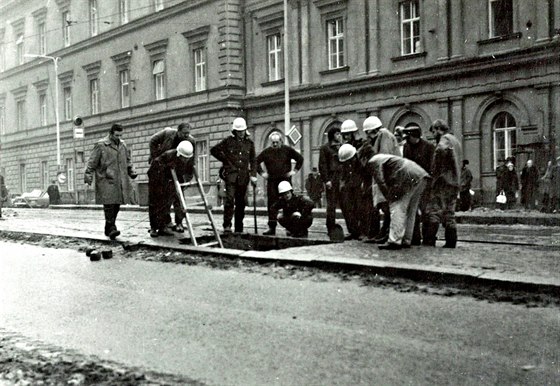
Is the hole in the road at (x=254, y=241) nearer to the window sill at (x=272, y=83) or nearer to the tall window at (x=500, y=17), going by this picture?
the tall window at (x=500, y=17)

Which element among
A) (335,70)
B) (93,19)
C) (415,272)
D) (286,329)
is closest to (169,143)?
(415,272)

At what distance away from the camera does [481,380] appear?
13.2 feet

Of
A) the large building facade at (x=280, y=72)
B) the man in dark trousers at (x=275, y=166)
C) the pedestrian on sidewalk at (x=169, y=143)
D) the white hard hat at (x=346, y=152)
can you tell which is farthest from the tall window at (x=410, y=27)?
the white hard hat at (x=346, y=152)

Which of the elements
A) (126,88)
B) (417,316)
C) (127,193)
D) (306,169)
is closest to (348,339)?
(417,316)

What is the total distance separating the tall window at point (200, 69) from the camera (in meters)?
34.5

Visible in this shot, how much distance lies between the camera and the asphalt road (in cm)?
425

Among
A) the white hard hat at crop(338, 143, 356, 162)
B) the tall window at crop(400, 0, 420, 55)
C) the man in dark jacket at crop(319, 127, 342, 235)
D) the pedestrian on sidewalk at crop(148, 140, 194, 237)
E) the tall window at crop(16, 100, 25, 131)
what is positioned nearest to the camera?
the white hard hat at crop(338, 143, 356, 162)

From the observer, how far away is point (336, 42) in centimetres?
→ 2927

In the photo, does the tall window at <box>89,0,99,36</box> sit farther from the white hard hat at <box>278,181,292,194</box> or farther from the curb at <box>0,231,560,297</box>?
the curb at <box>0,231,560,297</box>

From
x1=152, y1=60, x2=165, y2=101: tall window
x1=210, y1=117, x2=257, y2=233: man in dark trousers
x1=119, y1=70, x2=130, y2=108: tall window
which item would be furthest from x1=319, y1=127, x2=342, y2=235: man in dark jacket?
x1=119, y1=70, x2=130, y2=108: tall window

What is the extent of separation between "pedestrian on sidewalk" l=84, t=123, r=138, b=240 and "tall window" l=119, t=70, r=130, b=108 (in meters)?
29.3

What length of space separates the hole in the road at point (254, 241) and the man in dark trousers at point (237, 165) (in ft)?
0.93

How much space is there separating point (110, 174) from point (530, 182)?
14.3 metres

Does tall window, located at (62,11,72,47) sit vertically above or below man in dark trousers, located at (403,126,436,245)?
above
